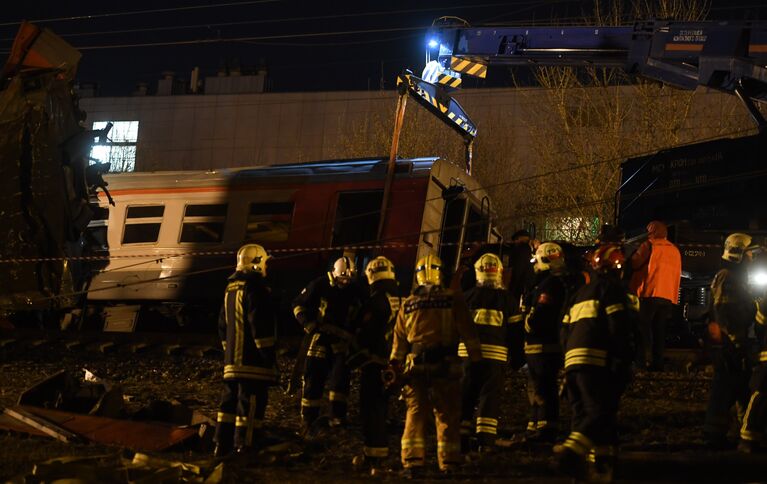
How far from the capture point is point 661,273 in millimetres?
11570

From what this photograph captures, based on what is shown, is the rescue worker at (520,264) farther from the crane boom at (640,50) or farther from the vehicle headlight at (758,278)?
the crane boom at (640,50)

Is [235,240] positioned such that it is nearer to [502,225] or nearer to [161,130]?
[502,225]

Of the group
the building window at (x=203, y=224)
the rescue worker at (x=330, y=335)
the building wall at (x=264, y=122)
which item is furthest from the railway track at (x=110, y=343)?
the building wall at (x=264, y=122)

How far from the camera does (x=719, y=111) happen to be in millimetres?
32656

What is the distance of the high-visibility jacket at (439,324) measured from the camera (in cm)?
799

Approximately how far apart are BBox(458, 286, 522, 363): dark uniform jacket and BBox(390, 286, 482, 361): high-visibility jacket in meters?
0.88

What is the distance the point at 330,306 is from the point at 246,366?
1676 millimetres

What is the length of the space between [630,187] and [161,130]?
37037 mm

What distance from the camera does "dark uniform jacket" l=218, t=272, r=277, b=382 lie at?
8.41m

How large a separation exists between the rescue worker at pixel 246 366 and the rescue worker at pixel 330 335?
4.08ft

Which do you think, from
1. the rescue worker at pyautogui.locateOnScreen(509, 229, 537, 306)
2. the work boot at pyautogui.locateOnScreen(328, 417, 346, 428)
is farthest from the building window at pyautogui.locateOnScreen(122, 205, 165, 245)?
the work boot at pyautogui.locateOnScreen(328, 417, 346, 428)

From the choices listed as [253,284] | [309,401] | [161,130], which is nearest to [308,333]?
[309,401]

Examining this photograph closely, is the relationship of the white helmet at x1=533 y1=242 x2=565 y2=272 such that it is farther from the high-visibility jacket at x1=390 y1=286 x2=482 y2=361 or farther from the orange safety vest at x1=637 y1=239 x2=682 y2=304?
the orange safety vest at x1=637 y1=239 x2=682 y2=304

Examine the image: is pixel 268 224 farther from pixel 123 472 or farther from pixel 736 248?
pixel 123 472
